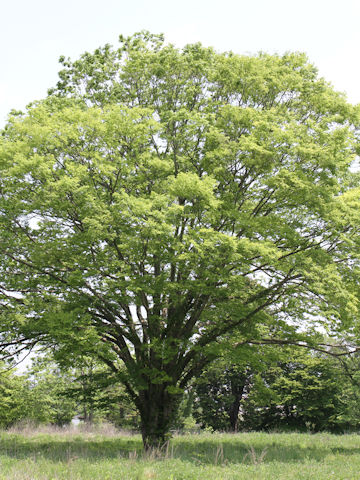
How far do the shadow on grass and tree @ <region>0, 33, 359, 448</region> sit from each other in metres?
1.75

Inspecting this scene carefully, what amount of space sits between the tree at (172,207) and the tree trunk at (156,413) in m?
0.05

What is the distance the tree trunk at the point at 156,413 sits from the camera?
1441cm

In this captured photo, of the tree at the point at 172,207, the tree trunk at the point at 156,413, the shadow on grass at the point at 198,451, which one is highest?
the tree at the point at 172,207

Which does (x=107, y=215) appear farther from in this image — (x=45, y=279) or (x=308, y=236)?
(x=308, y=236)

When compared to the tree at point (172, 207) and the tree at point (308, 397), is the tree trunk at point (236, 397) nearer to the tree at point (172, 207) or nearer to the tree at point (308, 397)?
the tree at point (308, 397)

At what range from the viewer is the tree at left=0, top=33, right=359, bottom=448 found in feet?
39.3

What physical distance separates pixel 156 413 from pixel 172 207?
24.8ft

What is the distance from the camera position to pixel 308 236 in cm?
1305

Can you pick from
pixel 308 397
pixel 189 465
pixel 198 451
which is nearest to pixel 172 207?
pixel 189 465

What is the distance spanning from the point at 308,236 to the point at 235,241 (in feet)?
10.0

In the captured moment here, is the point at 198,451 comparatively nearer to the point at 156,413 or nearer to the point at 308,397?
the point at 156,413

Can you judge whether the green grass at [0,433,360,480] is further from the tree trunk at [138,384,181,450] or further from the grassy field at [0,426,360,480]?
the tree trunk at [138,384,181,450]

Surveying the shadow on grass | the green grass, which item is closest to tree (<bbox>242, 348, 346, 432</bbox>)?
the shadow on grass

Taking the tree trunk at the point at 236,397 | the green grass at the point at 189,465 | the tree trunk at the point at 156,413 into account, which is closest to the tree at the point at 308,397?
the tree trunk at the point at 236,397
